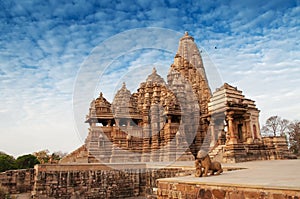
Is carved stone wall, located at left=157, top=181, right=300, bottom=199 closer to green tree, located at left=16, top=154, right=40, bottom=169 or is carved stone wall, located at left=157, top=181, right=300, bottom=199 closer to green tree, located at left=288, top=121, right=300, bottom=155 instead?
green tree, located at left=16, top=154, right=40, bottom=169

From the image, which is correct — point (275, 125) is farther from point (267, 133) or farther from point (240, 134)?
point (240, 134)

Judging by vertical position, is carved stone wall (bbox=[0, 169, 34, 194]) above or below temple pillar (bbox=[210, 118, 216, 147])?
below

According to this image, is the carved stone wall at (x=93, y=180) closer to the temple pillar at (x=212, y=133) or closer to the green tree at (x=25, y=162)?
the temple pillar at (x=212, y=133)

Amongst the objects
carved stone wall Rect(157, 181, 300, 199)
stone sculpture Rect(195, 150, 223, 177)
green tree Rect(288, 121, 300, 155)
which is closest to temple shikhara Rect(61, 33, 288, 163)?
stone sculpture Rect(195, 150, 223, 177)

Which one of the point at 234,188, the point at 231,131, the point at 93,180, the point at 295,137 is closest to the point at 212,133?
the point at 231,131

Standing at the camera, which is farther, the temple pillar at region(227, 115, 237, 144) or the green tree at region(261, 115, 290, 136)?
the green tree at region(261, 115, 290, 136)

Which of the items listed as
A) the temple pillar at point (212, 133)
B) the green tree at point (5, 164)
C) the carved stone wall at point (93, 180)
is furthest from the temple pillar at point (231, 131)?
the green tree at point (5, 164)

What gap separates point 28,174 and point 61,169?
18.0 feet

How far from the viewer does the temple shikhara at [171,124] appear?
59.5 ft

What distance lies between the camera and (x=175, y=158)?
66.2 ft

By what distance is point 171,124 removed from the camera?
23.2m

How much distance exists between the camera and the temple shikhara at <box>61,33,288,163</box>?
1814 centimetres

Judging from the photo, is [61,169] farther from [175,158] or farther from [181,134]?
[181,134]

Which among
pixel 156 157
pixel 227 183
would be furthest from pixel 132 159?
pixel 227 183
